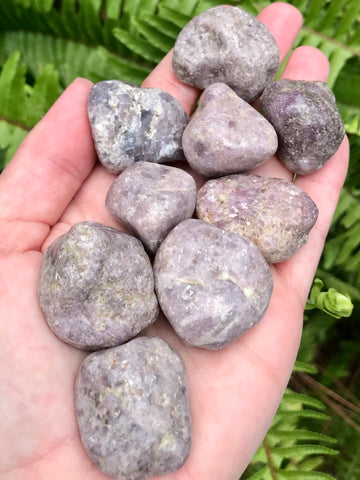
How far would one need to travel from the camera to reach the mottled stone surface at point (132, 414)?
1527mm

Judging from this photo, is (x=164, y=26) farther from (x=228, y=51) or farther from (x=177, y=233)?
(x=177, y=233)

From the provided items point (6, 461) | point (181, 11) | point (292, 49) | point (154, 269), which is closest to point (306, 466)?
point (154, 269)

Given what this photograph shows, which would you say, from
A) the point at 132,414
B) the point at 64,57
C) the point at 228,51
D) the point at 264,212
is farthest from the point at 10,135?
the point at 132,414

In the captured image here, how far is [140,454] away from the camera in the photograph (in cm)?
153

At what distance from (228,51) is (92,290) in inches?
48.0

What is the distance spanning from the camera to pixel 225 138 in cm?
192

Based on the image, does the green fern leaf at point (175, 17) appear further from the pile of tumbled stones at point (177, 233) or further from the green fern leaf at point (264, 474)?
the green fern leaf at point (264, 474)

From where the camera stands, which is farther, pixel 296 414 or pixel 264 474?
pixel 296 414

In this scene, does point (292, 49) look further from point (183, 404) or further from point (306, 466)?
point (306, 466)

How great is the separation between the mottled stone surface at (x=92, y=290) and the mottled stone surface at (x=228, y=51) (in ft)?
3.10

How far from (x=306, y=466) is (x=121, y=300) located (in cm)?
135

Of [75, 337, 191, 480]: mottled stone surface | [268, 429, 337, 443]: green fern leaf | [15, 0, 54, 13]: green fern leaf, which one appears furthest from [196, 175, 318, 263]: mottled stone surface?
[15, 0, 54, 13]: green fern leaf

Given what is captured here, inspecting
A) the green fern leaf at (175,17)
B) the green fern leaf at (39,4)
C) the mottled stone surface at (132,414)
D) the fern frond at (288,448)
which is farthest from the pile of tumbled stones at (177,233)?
the green fern leaf at (39,4)

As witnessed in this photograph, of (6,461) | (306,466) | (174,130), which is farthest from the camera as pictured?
(306,466)
